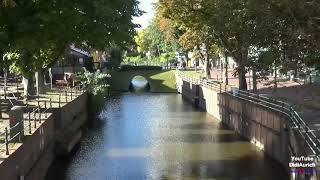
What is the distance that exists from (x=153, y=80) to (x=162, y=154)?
5526 cm

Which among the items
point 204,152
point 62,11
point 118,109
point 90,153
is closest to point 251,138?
point 204,152

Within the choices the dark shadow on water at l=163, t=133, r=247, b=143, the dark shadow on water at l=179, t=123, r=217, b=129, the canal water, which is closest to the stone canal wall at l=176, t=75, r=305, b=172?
the canal water

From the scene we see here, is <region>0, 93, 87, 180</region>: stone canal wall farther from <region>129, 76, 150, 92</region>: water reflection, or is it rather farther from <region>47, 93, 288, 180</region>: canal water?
<region>129, 76, 150, 92</region>: water reflection

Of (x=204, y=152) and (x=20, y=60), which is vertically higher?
(x=20, y=60)

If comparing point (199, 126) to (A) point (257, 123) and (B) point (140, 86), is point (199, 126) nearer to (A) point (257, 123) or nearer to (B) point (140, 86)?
(A) point (257, 123)

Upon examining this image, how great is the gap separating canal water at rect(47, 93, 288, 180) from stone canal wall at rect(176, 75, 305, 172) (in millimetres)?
587

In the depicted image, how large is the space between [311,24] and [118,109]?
143 ft

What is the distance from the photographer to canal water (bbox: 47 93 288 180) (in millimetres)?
22797

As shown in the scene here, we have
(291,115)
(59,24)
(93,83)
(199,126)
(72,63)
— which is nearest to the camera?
(291,115)

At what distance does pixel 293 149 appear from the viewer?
20.5 meters

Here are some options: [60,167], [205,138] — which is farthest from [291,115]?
[205,138]

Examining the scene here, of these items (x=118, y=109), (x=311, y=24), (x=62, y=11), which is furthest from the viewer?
(x=118, y=109)

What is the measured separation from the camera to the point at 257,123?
2886 centimetres

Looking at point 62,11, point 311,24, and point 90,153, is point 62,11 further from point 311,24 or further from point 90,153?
point 311,24
